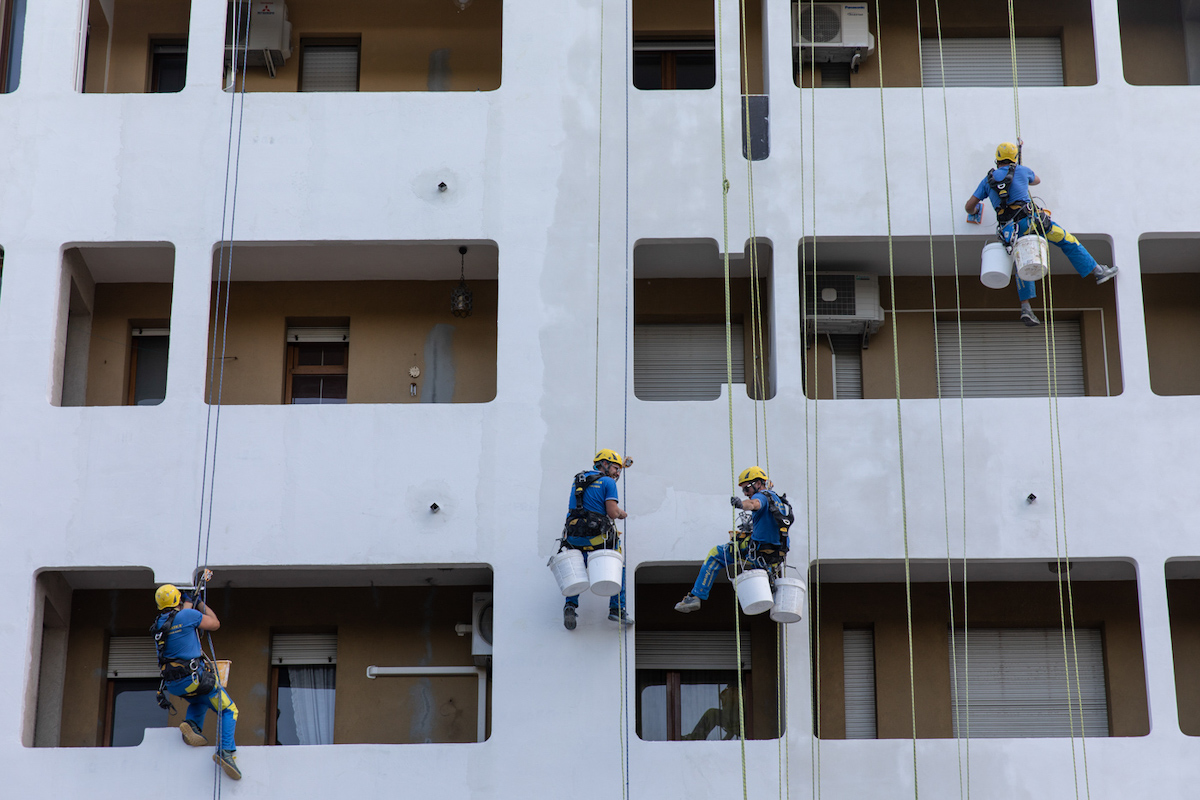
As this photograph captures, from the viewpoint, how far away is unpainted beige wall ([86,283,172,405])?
1541 cm

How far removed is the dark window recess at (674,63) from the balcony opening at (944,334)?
2.74 meters

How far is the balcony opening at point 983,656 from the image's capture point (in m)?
14.4

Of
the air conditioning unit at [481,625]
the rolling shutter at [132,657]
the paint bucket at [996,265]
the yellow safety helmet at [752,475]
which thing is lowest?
the rolling shutter at [132,657]

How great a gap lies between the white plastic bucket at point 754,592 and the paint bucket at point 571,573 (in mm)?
1319

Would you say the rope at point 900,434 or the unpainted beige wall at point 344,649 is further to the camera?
the unpainted beige wall at point 344,649

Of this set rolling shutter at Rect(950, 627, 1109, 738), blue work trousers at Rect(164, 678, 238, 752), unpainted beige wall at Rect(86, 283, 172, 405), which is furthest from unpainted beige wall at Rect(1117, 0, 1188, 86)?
blue work trousers at Rect(164, 678, 238, 752)

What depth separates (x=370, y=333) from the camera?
51.0 feet

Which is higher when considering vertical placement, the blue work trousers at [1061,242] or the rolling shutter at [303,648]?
the blue work trousers at [1061,242]

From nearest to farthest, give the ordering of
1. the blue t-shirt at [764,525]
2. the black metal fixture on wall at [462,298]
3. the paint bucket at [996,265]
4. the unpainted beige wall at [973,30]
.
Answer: the blue t-shirt at [764,525] → the paint bucket at [996,265] → the black metal fixture on wall at [462,298] → the unpainted beige wall at [973,30]

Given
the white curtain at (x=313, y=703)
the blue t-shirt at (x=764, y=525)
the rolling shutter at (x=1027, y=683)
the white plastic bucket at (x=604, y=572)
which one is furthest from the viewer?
the white curtain at (x=313, y=703)

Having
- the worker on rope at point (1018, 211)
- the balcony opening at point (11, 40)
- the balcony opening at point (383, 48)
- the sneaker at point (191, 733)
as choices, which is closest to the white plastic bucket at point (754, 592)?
the worker on rope at point (1018, 211)

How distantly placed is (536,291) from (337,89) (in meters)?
4.17

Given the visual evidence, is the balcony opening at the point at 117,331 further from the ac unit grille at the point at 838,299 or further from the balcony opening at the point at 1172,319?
the balcony opening at the point at 1172,319

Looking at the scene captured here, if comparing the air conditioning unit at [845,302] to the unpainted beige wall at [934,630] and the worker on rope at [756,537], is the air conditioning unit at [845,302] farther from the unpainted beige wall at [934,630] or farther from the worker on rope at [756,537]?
the worker on rope at [756,537]
